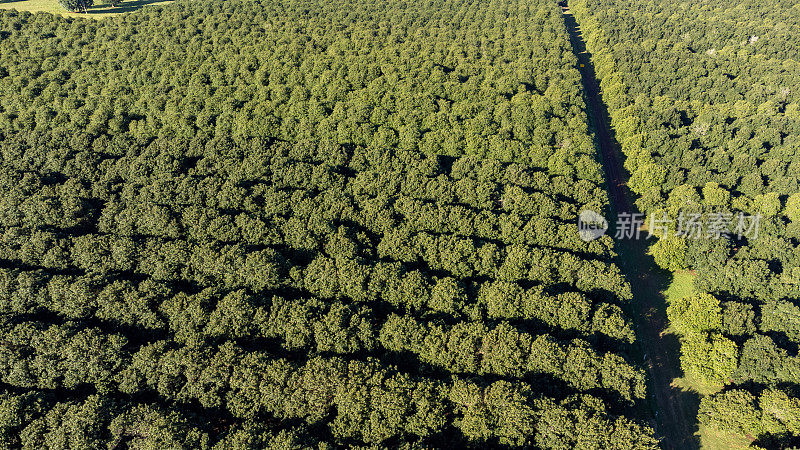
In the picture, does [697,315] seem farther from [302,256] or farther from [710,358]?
[302,256]

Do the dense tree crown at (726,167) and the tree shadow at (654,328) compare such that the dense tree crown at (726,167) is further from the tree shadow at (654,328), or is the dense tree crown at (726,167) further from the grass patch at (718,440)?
the tree shadow at (654,328)

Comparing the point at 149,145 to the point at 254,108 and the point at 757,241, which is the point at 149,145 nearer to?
the point at 254,108

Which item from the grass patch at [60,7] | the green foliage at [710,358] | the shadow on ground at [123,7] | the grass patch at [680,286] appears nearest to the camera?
the green foliage at [710,358]

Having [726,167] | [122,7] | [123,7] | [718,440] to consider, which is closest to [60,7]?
[122,7]

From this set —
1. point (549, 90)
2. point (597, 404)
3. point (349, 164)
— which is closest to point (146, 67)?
point (349, 164)
